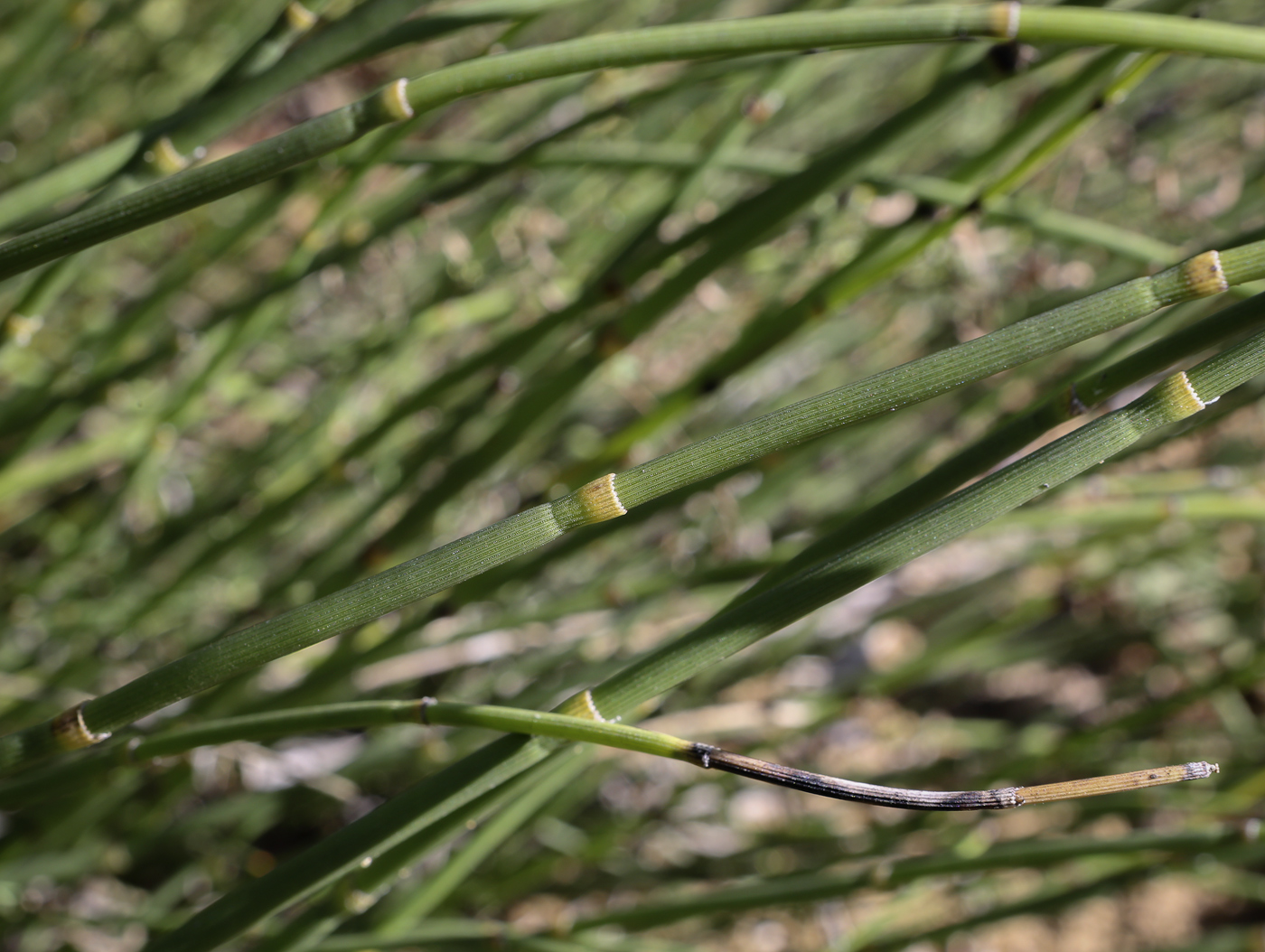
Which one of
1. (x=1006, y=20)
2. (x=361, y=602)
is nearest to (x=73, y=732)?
(x=361, y=602)

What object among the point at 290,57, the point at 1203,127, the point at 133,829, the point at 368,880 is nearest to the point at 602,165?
the point at 290,57

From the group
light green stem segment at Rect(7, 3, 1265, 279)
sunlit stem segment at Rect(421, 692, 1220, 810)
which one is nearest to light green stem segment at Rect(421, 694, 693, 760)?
sunlit stem segment at Rect(421, 692, 1220, 810)

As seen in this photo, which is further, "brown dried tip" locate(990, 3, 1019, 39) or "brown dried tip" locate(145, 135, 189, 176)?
"brown dried tip" locate(145, 135, 189, 176)

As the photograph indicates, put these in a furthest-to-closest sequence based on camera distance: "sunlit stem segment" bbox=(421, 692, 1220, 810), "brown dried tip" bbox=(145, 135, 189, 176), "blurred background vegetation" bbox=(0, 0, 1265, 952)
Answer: "blurred background vegetation" bbox=(0, 0, 1265, 952) → "brown dried tip" bbox=(145, 135, 189, 176) → "sunlit stem segment" bbox=(421, 692, 1220, 810)

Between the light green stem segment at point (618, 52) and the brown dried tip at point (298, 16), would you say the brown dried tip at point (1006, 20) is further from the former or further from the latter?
the brown dried tip at point (298, 16)

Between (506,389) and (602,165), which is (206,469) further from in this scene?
(602,165)

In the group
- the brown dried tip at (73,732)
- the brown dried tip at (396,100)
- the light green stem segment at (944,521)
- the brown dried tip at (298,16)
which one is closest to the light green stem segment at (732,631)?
the light green stem segment at (944,521)

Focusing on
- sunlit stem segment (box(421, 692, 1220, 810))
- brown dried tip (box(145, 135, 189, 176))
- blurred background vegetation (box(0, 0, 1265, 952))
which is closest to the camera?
sunlit stem segment (box(421, 692, 1220, 810))

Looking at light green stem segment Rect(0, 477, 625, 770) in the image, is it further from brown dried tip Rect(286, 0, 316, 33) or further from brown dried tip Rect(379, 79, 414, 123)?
brown dried tip Rect(286, 0, 316, 33)
